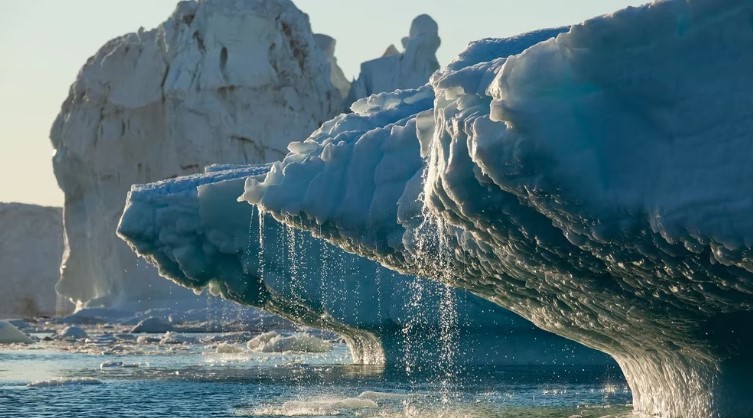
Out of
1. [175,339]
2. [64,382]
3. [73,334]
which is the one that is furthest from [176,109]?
[64,382]

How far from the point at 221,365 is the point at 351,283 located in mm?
4027

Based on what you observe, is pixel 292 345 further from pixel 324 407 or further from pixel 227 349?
pixel 324 407

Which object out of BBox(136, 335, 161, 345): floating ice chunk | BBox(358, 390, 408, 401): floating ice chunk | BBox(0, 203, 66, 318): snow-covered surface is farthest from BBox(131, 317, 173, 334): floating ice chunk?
BBox(0, 203, 66, 318): snow-covered surface

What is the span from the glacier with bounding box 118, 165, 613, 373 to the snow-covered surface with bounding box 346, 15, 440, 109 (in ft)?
93.0

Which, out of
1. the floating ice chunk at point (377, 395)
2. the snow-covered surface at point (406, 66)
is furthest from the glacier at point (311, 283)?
the snow-covered surface at point (406, 66)

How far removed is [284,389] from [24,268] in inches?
2261

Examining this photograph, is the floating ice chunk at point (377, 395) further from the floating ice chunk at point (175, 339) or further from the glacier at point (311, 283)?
the floating ice chunk at point (175, 339)

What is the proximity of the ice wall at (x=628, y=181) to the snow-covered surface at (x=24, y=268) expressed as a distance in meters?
63.2

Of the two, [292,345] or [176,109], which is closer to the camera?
[292,345]

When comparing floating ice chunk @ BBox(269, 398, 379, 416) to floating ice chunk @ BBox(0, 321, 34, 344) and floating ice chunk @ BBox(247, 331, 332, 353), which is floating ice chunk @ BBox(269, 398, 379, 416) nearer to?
floating ice chunk @ BBox(247, 331, 332, 353)

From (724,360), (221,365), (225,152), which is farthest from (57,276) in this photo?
(724,360)

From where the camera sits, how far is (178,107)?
158 ft

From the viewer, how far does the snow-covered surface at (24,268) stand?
73625 millimetres

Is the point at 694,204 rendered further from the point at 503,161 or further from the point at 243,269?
the point at 243,269
